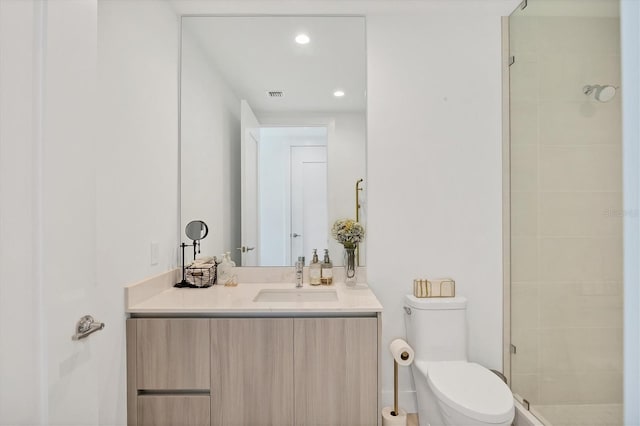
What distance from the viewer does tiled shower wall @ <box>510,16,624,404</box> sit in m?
1.49

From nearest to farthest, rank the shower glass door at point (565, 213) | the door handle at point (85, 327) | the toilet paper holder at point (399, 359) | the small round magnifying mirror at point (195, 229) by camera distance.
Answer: the door handle at point (85, 327)
the shower glass door at point (565, 213)
the toilet paper holder at point (399, 359)
the small round magnifying mirror at point (195, 229)

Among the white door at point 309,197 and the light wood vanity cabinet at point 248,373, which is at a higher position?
the white door at point 309,197

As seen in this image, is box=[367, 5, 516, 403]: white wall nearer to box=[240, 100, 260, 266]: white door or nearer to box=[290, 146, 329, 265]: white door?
box=[290, 146, 329, 265]: white door

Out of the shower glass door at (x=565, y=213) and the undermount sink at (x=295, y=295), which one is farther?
the undermount sink at (x=295, y=295)

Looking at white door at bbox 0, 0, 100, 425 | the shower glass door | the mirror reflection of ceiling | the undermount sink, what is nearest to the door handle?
white door at bbox 0, 0, 100, 425

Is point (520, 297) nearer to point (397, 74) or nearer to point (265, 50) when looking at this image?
point (397, 74)

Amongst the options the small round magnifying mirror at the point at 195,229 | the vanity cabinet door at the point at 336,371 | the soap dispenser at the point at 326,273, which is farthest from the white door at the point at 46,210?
the soap dispenser at the point at 326,273

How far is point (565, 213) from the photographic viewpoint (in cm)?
173

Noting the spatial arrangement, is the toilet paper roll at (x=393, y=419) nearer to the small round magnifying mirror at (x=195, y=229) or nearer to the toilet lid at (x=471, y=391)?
the toilet lid at (x=471, y=391)

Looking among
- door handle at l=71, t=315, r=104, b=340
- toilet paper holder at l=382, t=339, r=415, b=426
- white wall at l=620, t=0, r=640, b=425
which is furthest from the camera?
toilet paper holder at l=382, t=339, r=415, b=426

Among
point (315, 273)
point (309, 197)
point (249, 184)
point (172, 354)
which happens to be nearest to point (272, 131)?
point (249, 184)

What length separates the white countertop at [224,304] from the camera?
156 centimetres

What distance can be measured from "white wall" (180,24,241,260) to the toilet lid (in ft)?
4.33

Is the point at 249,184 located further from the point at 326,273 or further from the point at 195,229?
the point at 326,273
